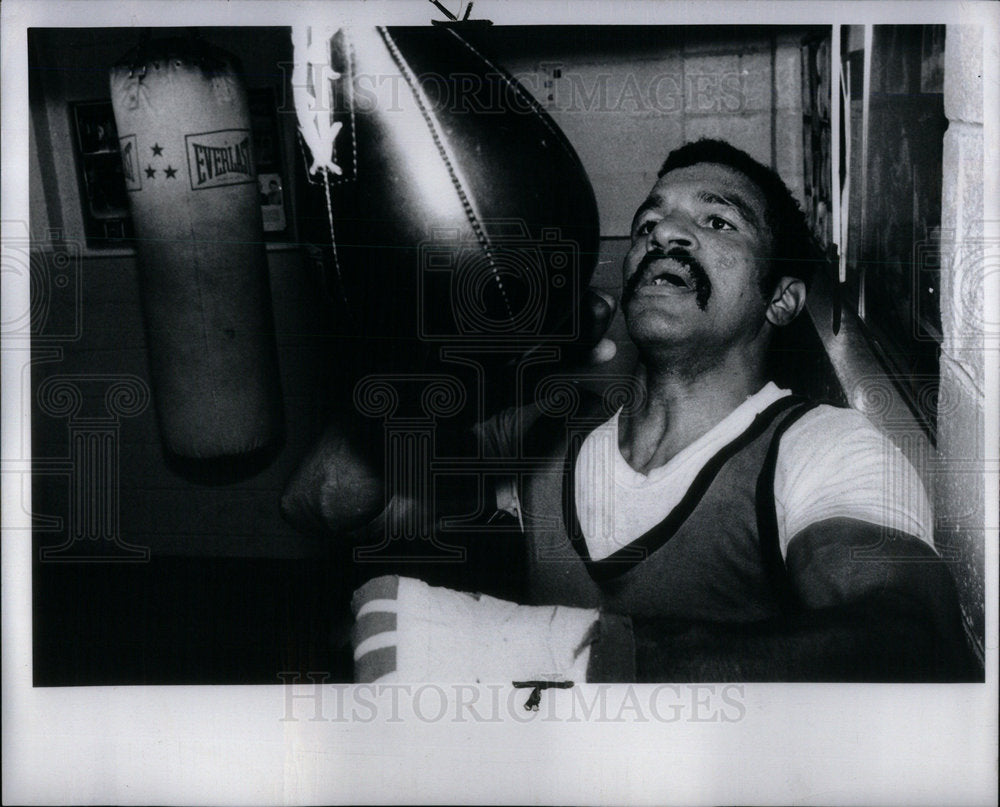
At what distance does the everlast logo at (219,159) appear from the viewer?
2.91 m

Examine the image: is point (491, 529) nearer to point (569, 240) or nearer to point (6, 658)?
point (569, 240)

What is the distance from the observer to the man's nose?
9.47ft

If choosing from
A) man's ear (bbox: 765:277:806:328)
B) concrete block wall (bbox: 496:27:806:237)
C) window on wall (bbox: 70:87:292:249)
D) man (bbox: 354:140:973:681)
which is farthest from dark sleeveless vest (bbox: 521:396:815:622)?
window on wall (bbox: 70:87:292:249)

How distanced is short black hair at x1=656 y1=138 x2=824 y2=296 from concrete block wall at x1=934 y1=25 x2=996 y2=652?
0.41 m

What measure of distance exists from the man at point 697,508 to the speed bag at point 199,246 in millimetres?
658

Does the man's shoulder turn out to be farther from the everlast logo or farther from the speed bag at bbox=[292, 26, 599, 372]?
the everlast logo

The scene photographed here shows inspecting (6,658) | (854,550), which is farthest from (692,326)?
(6,658)

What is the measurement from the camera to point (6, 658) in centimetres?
294

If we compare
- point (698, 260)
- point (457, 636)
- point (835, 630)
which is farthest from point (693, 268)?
point (457, 636)

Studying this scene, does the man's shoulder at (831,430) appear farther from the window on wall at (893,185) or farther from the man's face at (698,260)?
the man's face at (698,260)

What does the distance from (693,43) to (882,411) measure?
116 cm

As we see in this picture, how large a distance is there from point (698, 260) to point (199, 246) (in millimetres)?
1400

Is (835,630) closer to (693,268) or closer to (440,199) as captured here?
(693,268)

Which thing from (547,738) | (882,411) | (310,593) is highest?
(882,411)
